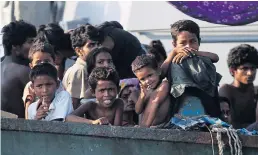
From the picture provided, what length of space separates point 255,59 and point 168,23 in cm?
91

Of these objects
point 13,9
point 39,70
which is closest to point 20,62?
point 39,70

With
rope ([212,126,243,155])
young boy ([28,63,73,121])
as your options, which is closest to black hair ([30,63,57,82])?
young boy ([28,63,73,121])

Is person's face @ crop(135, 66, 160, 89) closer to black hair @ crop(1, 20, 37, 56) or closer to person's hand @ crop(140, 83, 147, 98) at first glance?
person's hand @ crop(140, 83, 147, 98)

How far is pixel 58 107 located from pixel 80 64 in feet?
2.01

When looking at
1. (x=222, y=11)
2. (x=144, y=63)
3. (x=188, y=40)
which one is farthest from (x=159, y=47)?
(x=144, y=63)

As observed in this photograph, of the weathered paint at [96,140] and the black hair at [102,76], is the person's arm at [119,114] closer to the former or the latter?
the black hair at [102,76]

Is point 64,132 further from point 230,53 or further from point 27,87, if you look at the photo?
point 230,53

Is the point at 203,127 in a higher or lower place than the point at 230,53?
lower

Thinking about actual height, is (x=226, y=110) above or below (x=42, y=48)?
below

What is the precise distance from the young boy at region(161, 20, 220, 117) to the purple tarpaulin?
157cm

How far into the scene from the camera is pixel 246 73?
5.88 metres

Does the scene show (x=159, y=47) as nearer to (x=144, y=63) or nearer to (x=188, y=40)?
(x=188, y=40)

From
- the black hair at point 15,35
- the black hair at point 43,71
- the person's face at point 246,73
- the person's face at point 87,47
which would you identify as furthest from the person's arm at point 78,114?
the person's face at point 246,73

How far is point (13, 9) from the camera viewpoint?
852cm
